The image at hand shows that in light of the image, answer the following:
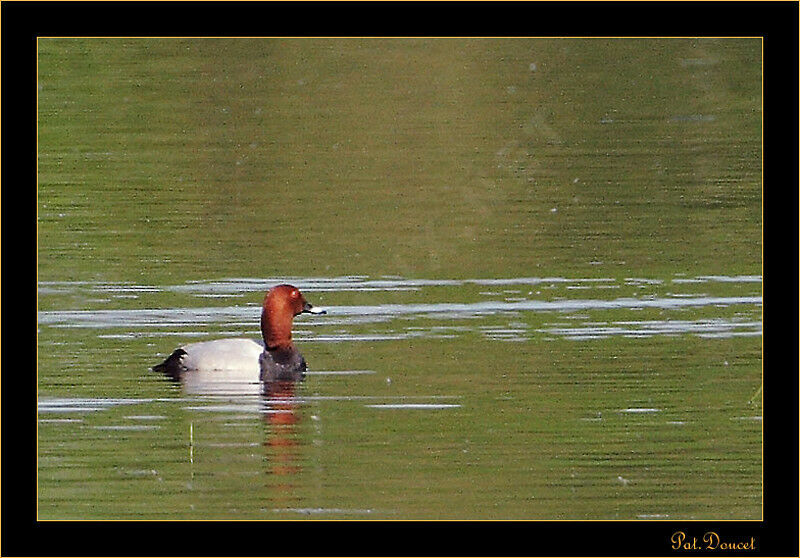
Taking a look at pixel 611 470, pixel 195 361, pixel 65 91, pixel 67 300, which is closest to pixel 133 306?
pixel 67 300

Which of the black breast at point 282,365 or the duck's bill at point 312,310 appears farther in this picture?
the duck's bill at point 312,310

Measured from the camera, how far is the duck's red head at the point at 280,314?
12.4 meters

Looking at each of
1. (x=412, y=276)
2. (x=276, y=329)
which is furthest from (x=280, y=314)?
(x=412, y=276)

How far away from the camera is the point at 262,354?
12289 mm

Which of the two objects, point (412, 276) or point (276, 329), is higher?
point (412, 276)

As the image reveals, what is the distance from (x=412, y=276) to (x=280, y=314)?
7.90ft

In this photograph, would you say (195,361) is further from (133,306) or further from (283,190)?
(283,190)

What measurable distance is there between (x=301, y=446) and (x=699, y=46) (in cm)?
1929

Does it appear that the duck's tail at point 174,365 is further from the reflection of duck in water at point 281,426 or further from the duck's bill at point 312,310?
the duck's bill at point 312,310

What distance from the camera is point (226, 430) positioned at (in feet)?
34.6

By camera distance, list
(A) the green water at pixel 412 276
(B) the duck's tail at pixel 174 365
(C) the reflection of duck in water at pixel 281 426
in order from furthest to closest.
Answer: (B) the duck's tail at pixel 174 365 → (C) the reflection of duck in water at pixel 281 426 → (A) the green water at pixel 412 276

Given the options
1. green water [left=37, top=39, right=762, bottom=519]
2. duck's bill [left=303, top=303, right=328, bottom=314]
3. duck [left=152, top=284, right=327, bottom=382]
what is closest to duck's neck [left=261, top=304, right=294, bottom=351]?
duck [left=152, top=284, right=327, bottom=382]

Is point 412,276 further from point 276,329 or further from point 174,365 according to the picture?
point 174,365

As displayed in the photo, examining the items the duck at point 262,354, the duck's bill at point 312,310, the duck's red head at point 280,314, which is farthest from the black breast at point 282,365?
the duck's bill at point 312,310
